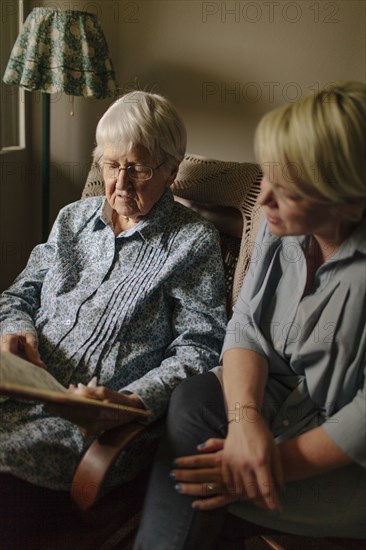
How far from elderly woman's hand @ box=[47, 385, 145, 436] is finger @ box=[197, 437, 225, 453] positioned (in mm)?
146

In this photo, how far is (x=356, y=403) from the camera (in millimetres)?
1079

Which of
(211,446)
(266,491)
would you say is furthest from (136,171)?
(266,491)

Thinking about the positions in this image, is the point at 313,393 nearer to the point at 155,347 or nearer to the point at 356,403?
the point at 356,403

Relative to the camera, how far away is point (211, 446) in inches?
43.7

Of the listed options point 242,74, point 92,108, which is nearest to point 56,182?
point 92,108

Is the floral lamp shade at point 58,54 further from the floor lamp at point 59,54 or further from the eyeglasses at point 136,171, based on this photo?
the eyeglasses at point 136,171

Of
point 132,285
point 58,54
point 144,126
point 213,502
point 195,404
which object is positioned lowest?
point 213,502

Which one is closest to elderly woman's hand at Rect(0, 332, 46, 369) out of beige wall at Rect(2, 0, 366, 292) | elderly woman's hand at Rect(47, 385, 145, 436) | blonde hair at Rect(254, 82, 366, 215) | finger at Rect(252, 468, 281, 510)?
elderly woman's hand at Rect(47, 385, 145, 436)

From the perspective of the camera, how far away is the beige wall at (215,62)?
211cm

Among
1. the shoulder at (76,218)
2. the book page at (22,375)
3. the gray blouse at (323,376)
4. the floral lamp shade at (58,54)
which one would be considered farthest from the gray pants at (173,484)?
the floral lamp shade at (58,54)

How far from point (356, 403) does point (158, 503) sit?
425mm

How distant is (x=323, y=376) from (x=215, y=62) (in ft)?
5.36

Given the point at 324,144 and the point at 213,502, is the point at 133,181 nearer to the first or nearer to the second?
the point at 324,144

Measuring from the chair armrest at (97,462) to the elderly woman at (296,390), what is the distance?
82 millimetres
